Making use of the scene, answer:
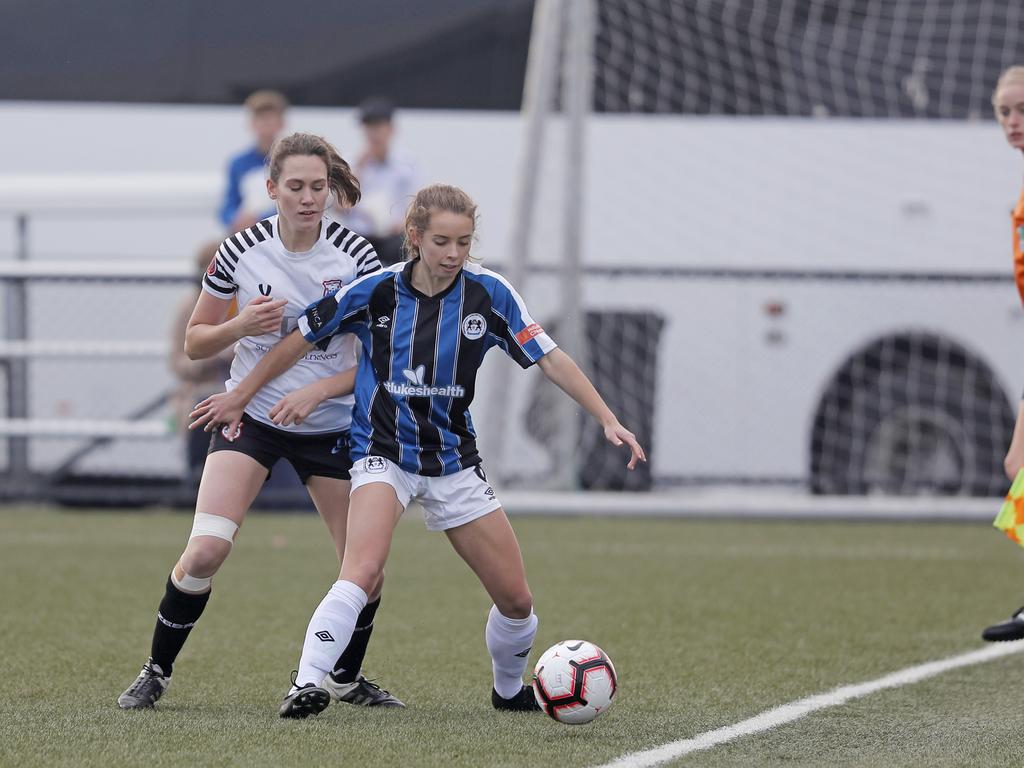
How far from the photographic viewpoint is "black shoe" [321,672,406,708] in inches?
192

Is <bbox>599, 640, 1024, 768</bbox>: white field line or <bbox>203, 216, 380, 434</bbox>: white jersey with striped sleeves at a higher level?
<bbox>203, 216, 380, 434</bbox>: white jersey with striped sleeves

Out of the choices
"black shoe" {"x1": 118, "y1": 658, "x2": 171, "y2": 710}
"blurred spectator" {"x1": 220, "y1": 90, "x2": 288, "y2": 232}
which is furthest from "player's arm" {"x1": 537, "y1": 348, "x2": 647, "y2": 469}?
"blurred spectator" {"x1": 220, "y1": 90, "x2": 288, "y2": 232}

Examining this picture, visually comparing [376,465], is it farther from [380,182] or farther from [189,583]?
[380,182]

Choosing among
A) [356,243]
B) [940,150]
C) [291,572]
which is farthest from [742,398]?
[356,243]

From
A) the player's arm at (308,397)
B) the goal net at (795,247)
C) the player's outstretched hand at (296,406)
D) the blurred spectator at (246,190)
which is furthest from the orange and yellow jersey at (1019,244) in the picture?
the goal net at (795,247)

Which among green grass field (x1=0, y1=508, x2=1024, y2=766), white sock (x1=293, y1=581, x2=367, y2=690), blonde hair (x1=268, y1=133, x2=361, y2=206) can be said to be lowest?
green grass field (x1=0, y1=508, x2=1024, y2=766)

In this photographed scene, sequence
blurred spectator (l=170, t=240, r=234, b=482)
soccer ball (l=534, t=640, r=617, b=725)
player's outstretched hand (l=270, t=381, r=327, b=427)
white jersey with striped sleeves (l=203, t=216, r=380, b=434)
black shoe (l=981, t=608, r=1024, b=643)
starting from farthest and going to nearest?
blurred spectator (l=170, t=240, r=234, b=482) → black shoe (l=981, t=608, r=1024, b=643) → white jersey with striped sleeves (l=203, t=216, r=380, b=434) → player's outstretched hand (l=270, t=381, r=327, b=427) → soccer ball (l=534, t=640, r=617, b=725)

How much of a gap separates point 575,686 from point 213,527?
3.71ft

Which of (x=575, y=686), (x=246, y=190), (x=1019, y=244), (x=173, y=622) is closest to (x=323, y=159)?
(x=173, y=622)

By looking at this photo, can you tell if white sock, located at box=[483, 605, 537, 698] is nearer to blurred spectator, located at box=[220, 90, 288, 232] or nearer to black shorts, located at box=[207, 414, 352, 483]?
black shorts, located at box=[207, 414, 352, 483]

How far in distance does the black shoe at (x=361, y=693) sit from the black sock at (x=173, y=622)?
439 mm

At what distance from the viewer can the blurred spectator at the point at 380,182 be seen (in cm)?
1016

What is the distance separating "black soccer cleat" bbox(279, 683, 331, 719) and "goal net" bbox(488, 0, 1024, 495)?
734 cm

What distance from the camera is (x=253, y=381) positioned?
15.9 ft
